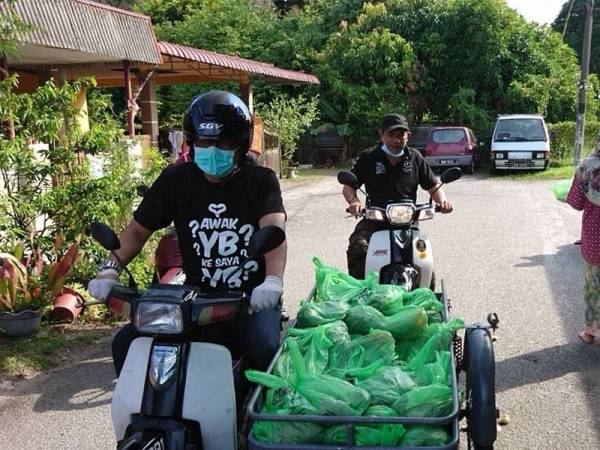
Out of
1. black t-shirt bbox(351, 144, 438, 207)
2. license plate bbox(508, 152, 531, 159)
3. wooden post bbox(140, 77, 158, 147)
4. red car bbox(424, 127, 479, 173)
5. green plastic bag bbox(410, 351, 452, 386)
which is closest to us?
green plastic bag bbox(410, 351, 452, 386)

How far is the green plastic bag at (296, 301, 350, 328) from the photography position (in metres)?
3.31

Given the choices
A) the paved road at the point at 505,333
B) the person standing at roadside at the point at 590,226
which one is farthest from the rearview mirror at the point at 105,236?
the person standing at roadside at the point at 590,226

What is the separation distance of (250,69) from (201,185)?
1343 cm

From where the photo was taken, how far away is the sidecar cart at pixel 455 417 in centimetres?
227

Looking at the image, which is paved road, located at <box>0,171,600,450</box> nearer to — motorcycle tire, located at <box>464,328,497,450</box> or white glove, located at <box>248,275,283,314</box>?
motorcycle tire, located at <box>464,328,497,450</box>

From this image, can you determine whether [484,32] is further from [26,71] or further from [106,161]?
[106,161]

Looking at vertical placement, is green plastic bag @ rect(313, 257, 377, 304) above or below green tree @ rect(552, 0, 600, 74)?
below

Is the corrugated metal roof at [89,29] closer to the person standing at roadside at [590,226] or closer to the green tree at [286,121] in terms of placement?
the person standing at roadside at [590,226]

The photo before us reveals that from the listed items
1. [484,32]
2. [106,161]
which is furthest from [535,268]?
[484,32]

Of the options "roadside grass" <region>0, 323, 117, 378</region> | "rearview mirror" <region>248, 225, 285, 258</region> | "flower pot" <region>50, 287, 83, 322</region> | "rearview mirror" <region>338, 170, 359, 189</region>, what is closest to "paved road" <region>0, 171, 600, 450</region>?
"roadside grass" <region>0, 323, 117, 378</region>

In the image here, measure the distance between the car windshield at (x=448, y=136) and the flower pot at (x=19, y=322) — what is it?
1672cm

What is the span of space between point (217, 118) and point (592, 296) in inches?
145

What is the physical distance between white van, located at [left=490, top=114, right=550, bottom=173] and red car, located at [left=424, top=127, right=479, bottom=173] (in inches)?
33.5

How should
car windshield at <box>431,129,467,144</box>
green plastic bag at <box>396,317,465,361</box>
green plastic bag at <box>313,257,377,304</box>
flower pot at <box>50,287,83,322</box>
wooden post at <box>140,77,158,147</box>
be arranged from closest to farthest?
green plastic bag at <box>396,317,465,361</box> → green plastic bag at <box>313,257,377,304</box> → flower pot at <box>50,287,83,322</box> → wooden post at <box>140,77,158,147</box> → car windshield at <box>431,129,467,144</box>
